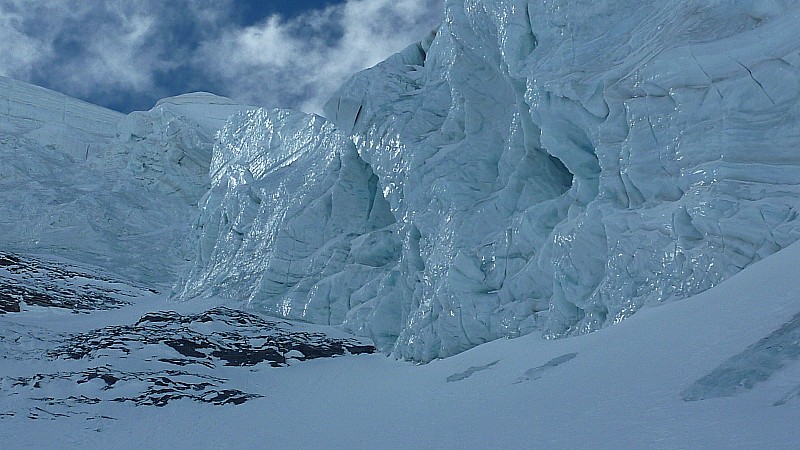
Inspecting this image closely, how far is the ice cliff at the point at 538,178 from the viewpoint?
10961mm

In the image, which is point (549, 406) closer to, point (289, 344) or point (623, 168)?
point (623, 168)

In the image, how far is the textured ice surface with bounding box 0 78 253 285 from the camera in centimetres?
4438

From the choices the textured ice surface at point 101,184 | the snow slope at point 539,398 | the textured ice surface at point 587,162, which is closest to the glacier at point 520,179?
the textured ice surface at point 587,162

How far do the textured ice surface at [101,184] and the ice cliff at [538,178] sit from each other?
1768 cm

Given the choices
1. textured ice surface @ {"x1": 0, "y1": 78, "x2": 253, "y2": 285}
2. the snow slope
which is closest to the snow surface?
the snow slope

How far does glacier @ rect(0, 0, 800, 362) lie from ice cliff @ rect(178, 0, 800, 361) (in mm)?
43

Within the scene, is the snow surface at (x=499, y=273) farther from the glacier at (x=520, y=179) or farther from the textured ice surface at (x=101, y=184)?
the textured ice surface at (x=101, y=184)

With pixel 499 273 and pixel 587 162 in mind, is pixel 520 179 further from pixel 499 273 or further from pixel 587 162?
pixel 587 162

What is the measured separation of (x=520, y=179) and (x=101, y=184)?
4097 centimetres

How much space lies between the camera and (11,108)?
61.9 metres

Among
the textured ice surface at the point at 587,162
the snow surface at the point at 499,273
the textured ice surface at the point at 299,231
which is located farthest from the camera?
the textured ice surface at the point at 299,231

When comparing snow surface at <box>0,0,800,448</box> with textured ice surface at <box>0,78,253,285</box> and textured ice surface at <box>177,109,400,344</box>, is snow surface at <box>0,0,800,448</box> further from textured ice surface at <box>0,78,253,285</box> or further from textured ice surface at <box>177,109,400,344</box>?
textured ice surface at <box>0,78,253,285</box>

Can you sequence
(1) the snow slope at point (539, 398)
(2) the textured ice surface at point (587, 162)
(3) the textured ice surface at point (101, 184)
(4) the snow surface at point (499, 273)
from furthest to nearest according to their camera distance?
(3) the textured ice surface at point (101, 184), (2) the textured ice surface at point (587, 162), (4) the snow surface at point (499, 273), (1) the snow slope at point (539, 398)

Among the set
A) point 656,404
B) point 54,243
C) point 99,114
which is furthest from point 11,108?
point 656,404
